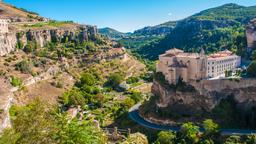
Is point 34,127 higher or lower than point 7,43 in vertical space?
lower

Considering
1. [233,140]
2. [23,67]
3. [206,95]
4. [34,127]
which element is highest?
[34,127]

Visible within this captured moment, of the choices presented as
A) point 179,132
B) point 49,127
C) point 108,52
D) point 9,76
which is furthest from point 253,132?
point 108,52

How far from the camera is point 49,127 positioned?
20.5 meters

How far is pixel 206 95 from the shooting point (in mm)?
62188

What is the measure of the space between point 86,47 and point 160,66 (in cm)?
4389

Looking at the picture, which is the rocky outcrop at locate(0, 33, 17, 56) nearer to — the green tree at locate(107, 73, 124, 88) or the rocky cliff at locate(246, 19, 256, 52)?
the green tree at locate(107, 73, 124, 88)

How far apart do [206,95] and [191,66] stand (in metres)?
6.49

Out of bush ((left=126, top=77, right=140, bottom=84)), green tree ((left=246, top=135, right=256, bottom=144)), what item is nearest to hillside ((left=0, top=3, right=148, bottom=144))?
bush ((left=126, top=77, right=140, bottom=84))

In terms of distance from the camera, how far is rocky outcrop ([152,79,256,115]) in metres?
60.2

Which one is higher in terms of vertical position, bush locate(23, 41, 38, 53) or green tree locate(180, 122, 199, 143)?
bush locate(23, 41, 38, 53)

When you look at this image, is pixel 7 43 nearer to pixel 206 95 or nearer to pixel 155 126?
pixel 155 126

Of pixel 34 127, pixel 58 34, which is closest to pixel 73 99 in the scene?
pixel 58 34

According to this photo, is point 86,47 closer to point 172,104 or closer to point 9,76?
point 9,76

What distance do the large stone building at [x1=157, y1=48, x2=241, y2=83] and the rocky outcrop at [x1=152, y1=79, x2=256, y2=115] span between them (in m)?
1.89
